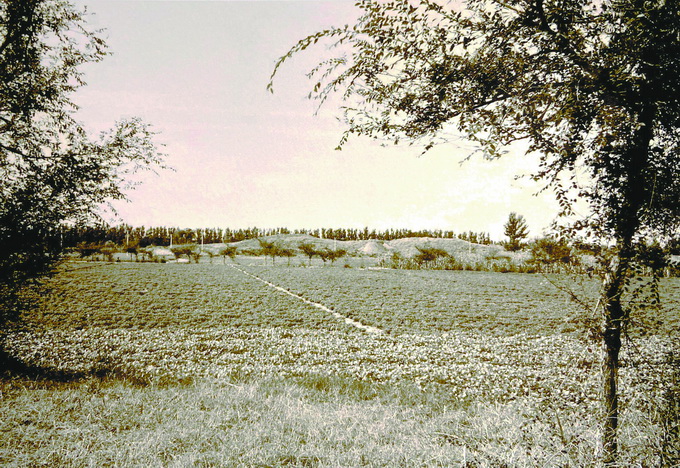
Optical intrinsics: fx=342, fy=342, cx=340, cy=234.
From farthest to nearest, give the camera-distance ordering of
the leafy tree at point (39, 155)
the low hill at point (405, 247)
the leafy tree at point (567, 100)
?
the low hill at point (405, 247) → the leafy tree at point (39, 155) → the leafy tree at point (567, 100)

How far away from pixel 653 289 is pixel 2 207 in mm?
12658

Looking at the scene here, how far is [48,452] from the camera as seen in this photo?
4.56m

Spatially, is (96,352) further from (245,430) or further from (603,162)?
(603,162)

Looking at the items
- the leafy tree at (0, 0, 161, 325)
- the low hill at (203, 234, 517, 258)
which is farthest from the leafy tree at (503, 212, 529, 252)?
the low hill at (203, 234, 517, 258)

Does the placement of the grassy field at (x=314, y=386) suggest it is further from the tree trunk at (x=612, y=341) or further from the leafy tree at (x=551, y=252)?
the leafy tree at (x=551, y=252)

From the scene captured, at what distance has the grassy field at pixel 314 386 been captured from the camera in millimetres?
4441

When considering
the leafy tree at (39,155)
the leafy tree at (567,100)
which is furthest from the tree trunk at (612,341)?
the leafy tree at (39,155)

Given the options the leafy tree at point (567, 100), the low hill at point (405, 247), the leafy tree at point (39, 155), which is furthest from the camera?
the low hill at point (405, 247)

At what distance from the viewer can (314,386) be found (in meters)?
8.39

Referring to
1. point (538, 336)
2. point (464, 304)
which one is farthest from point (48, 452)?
point (464, 304)

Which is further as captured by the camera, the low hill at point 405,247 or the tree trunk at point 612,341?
the low hill at point 405,247

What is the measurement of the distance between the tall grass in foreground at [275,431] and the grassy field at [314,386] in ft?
0.10

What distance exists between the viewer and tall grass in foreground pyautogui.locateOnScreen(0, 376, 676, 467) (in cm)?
416

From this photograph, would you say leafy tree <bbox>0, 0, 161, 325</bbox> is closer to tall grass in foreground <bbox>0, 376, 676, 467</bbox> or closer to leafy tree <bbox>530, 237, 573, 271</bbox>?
tall grass in foreground <bbox>0, 376, 676, 467</bbox>
